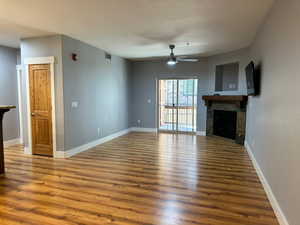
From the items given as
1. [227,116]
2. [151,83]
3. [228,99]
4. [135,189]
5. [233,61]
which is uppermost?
[233,61]

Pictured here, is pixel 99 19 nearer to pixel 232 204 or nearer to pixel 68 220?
pixel 68 220

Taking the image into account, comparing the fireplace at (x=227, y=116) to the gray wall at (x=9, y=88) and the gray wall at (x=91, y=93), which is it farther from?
the gray wall at (x=9, y=88)

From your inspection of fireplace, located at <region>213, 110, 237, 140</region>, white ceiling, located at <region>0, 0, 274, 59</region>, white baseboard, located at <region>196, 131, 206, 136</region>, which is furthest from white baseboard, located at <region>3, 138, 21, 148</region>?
fireplace, located at <region>213, 110, 237, 140</region>

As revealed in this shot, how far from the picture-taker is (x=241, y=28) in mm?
3949

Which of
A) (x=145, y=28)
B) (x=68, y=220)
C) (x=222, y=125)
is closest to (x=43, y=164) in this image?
(x=68, y=220)

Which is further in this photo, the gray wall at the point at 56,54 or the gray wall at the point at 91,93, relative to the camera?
the gray wall at the point at 91,93

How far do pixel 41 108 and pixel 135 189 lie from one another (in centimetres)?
305

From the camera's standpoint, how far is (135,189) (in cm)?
306

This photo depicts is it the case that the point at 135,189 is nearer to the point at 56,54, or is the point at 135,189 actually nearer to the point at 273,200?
the point at 273,200

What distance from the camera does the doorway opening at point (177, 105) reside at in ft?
24.6

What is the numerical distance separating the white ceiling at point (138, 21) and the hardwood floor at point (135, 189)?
105 inches

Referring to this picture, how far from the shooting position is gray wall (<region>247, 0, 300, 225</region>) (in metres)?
1.91

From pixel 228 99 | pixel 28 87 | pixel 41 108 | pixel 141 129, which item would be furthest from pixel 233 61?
pixel 28 87

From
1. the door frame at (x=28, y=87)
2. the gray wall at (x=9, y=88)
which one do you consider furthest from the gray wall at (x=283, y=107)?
the gray wall at (x=9, y=88)
